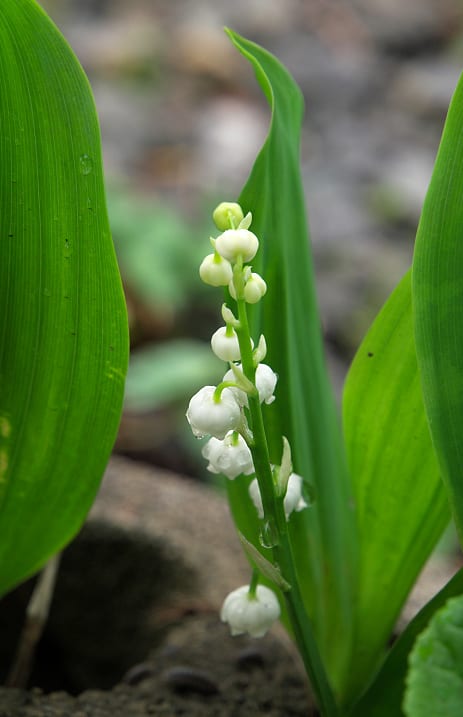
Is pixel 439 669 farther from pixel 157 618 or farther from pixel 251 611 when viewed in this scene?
pixel 157 618

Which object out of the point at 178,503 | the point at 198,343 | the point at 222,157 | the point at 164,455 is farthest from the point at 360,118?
the point at 178,503

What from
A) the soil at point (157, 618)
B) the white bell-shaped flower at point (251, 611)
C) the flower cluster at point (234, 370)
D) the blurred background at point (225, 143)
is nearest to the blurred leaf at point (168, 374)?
the blurred background at point (225, 143)

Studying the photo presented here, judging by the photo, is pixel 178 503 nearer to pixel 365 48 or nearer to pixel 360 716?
pixel 360 716

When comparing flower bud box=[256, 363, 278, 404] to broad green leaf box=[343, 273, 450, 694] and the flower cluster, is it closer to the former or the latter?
the flower cluster

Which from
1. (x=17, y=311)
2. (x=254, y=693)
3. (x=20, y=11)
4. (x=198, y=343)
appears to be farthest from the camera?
(x=198, y=343)

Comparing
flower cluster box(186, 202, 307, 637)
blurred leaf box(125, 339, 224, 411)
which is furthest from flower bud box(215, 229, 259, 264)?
blurred leaf box(125, 339, 224, 411)
